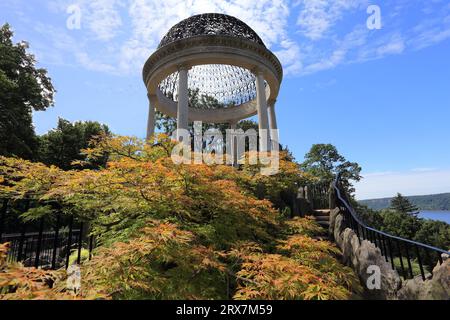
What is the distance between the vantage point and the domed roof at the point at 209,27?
60.6 ft

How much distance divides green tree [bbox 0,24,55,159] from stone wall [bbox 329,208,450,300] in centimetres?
2357

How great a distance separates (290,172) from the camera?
34.1ft

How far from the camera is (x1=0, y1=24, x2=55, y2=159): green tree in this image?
21.1 m

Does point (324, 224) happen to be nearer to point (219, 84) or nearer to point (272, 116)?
point (272, 116)

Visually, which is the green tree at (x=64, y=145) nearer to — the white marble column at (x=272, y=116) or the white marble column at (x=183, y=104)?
the white marble column at (x=183, y=104)

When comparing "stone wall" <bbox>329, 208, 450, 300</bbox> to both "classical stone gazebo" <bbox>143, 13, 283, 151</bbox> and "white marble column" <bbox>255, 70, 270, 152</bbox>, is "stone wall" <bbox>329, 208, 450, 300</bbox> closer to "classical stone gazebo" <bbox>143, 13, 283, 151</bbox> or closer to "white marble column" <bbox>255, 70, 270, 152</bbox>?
"white marble column" <bbox>255, 70, 270, 152</bbox>

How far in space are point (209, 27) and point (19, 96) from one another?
18.4 metres

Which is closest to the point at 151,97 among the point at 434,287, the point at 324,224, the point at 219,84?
the point at 219,84

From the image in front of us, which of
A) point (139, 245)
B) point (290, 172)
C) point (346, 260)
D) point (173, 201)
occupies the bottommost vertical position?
point (346, 260)

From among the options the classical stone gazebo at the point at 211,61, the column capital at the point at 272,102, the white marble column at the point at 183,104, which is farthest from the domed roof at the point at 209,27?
the column capital at the point at 272,102

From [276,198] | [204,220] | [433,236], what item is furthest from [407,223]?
[204,220]

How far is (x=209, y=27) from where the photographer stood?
18.5 metres
